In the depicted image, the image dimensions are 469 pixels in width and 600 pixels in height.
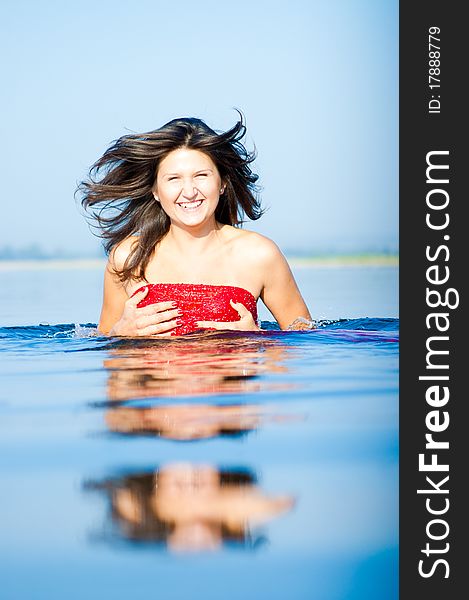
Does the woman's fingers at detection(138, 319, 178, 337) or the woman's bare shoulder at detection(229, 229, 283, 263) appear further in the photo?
the woman's bare shoulder at detection(229, 229, 283, 263)

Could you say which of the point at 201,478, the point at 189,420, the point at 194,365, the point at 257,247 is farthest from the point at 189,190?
the point at 201,478

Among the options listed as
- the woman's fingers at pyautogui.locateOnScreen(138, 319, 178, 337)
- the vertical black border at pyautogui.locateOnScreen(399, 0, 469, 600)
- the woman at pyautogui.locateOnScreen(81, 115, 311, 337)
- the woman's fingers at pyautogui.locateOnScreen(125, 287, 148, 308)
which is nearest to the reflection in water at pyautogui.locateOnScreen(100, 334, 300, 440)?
the woman's fingers at pyautogui.locateOnScreen(138, 319, 178, 337)

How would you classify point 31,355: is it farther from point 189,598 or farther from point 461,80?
point 189,598

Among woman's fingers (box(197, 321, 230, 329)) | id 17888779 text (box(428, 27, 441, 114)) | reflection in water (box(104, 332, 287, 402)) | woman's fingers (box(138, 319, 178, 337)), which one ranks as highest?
id 17888779 text (box(428, 27, 441, 114))

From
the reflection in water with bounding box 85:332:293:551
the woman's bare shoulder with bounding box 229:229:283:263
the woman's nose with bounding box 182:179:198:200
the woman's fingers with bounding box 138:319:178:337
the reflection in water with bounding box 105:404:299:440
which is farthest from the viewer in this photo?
the woman's bare shoulder with bounding box 229:229:283:263

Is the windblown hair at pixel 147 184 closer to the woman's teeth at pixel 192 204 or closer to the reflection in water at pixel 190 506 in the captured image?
the woman's teeth at pixel 192 204

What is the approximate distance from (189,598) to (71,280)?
383 inches

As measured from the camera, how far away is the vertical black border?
163 cm

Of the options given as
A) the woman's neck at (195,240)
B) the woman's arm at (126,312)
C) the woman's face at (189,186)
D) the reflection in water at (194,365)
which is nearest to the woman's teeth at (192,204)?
the woman's face at (189,186)

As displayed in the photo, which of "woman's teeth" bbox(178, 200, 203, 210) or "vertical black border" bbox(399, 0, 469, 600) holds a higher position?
"woman's teeth" bbox(178, 200, 203, 210)

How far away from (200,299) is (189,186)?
55 centimetres

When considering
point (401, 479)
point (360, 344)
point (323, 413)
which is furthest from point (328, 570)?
point (360, 344)

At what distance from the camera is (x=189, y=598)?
1259 mm

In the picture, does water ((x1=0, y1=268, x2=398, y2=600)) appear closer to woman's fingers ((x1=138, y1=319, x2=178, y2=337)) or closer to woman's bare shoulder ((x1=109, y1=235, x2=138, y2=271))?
woman's fingers ((x1=138, y1=319, x2=178, y2=337))
